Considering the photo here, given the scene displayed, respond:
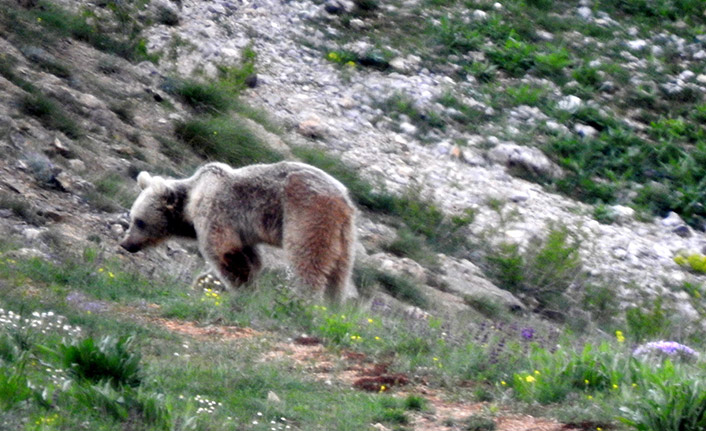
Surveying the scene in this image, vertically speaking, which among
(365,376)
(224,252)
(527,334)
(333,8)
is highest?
(365,376)

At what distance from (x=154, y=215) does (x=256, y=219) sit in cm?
144

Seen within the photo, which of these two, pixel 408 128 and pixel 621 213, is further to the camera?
pixel 408 128

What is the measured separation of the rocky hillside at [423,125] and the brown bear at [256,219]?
69 cm

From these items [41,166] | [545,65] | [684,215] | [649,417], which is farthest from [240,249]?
[545,65]

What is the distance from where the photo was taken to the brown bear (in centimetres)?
943

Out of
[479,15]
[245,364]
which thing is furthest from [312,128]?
[245,364]

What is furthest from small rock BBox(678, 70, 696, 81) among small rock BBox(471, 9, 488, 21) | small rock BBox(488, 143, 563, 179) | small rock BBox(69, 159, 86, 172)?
small rock BBox(69, 159, 86, 172)

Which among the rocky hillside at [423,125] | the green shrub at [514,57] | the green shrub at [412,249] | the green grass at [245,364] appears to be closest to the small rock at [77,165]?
the rocky hillside at [423,125]

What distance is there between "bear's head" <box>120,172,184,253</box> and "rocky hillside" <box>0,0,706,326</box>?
1.12 ft

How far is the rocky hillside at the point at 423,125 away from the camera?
13.0 metres

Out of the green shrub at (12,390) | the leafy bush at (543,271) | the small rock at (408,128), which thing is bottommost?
the leafy bush at (543,271)

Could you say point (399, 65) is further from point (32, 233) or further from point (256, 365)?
point (256, 365)

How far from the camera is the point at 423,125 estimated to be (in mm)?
17578

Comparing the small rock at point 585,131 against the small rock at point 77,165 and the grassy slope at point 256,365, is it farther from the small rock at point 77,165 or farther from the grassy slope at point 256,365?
the grassy slope at point 256,365
